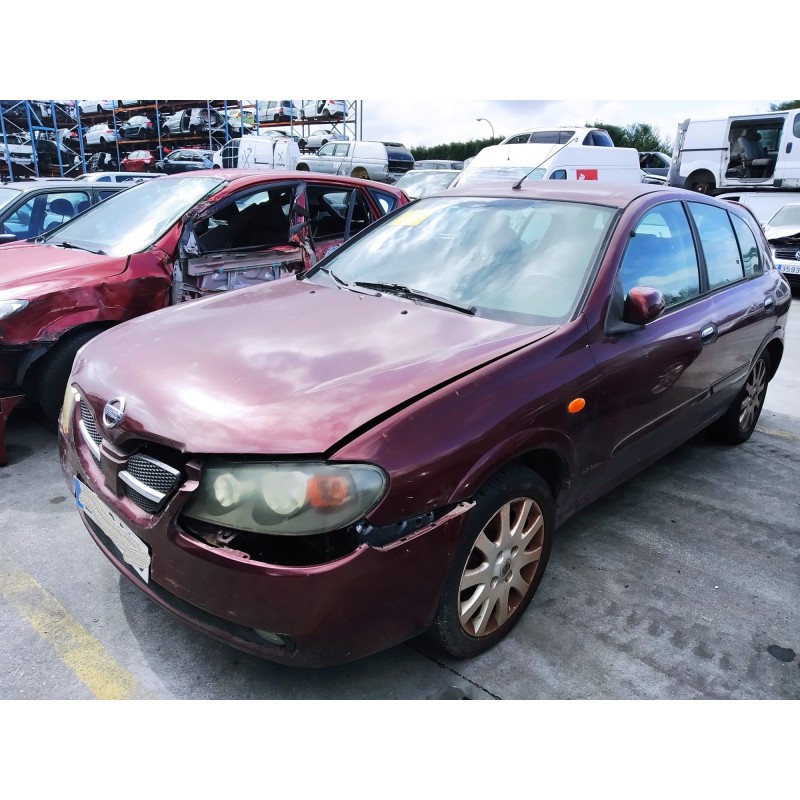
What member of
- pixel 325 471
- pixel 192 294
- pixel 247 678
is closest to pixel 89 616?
pixel 247 678

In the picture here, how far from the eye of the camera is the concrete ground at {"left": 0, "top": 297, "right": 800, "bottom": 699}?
2.25m

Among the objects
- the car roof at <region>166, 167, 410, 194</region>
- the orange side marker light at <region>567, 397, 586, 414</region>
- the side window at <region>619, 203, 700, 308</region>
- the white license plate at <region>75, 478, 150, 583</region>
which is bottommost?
the white license plate at <region>75, 478, 150, 583</region>

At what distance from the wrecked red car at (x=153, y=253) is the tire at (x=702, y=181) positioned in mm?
12089

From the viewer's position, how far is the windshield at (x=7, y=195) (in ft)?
21.1

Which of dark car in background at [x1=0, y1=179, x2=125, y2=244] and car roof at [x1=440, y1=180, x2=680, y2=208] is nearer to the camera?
car roof at [x1=440, y1=180, x2=680, y2=208]

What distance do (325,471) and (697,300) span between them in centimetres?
238

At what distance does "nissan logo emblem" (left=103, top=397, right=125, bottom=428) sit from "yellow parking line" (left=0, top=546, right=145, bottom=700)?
852 mm

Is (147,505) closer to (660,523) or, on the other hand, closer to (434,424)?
(434,424)

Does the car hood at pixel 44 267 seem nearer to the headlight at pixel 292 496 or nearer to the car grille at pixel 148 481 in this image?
the car grille at pixel 148 481

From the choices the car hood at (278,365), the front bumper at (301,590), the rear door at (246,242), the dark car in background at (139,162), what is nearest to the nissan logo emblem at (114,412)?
the car hood at (278,365)

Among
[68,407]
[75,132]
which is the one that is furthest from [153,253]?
[75,132]

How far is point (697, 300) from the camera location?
10.9 feet

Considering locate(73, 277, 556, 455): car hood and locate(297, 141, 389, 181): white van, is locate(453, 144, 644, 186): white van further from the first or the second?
locate(297, 141, 389, 181): white van

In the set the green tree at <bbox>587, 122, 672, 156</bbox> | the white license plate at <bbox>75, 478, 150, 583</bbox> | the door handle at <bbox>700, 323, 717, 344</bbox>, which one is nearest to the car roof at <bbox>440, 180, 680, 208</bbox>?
the door handle at <bbox>700, 323, 717, 344</bbox>
